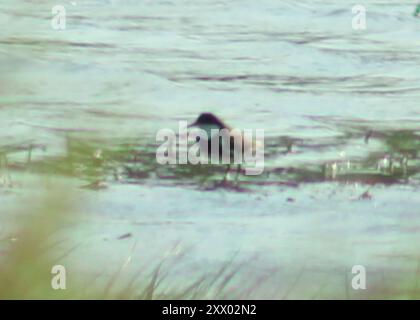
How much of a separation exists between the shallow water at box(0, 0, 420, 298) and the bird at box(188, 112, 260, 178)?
0.09 feet

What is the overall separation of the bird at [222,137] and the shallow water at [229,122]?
0.03m

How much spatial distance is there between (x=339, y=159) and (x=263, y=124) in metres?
0.25

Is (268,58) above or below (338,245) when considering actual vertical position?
above

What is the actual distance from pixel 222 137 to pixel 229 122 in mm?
51

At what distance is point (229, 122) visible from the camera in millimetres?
2760

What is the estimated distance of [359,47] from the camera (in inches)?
110

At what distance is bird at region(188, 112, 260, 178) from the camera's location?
2750 mm

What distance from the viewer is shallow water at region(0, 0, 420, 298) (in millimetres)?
2705

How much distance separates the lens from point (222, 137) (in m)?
2.75

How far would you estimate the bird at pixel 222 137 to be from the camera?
2750mm

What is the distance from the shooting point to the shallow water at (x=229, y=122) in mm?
2705

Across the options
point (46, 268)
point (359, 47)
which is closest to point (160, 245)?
point (46, 268)
